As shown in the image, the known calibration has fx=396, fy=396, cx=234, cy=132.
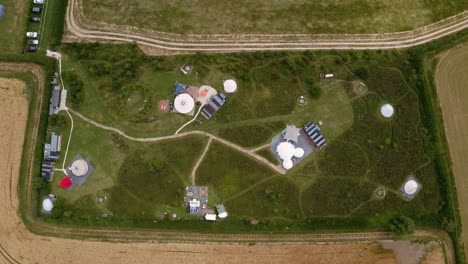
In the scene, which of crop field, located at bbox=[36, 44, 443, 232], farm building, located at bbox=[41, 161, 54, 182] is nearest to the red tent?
crop field, located at bbox=[36, 44, 443, 232]

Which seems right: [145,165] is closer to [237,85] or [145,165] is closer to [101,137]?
[101,137]

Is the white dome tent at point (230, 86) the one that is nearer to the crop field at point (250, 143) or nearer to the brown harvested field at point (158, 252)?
the crop field at point (250, 143)

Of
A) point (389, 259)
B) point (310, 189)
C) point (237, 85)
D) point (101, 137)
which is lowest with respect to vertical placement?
point (389, 259)

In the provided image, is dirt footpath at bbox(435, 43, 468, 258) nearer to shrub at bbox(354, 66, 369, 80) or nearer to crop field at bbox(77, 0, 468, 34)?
crop field at bbox(77, 0, 468, 34)

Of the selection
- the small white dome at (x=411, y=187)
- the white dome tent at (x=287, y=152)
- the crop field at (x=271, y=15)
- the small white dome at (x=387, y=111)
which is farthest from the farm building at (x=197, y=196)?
the small white dome at (x=411, y=187)

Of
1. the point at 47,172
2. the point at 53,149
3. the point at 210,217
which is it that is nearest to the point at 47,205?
the point at 47,172

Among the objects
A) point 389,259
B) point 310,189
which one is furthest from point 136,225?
point 389,259
